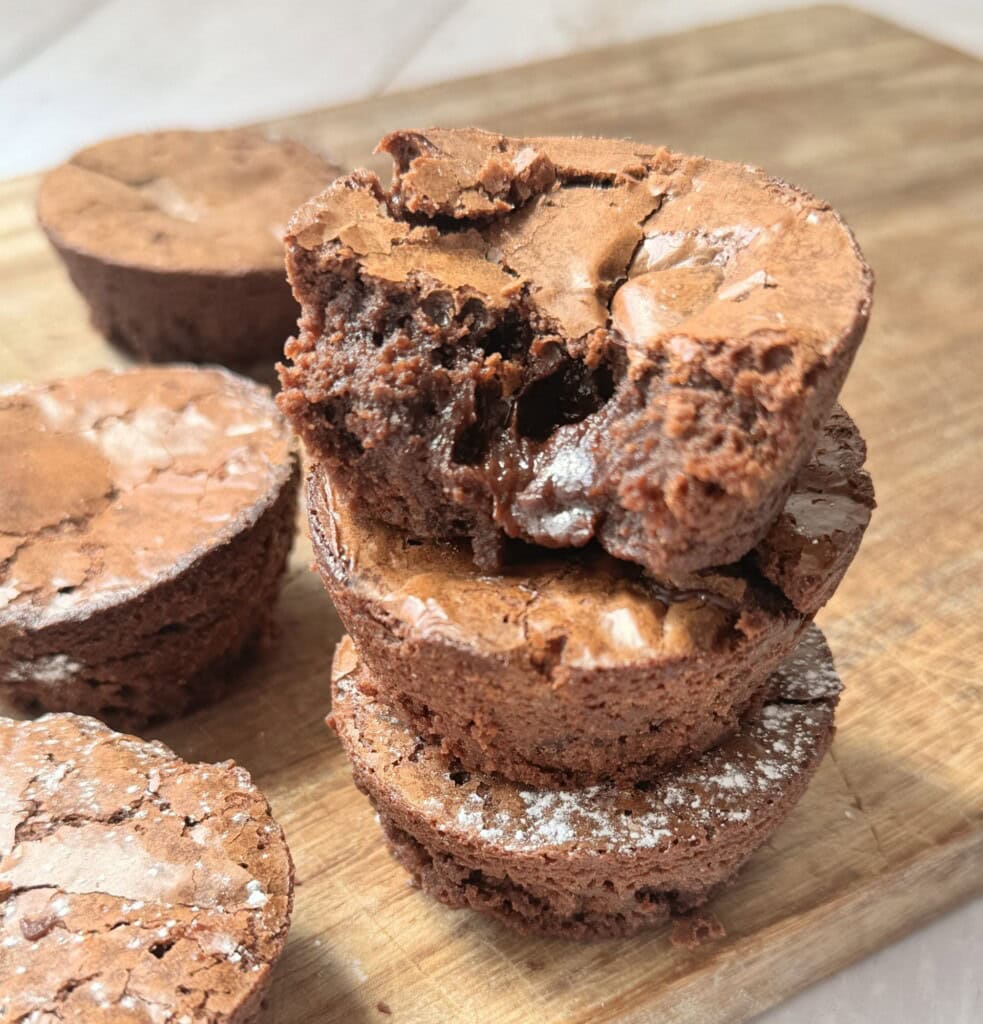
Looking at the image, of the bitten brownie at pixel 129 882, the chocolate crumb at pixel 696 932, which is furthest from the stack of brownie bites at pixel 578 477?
the bitten brownie at pixel 129 882

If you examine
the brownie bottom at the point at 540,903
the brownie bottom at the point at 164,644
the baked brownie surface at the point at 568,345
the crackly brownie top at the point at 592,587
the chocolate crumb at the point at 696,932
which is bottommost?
the chocolate crumb at the point at 696,932

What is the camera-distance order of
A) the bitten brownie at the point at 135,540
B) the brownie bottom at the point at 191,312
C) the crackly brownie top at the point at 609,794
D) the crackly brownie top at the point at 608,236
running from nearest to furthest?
the crackly brownie top at the point at 608,236 < the crackly brownie top at the point at 609,794 < the bitten brownie at the point at 135,540 < the brownie bottom at the point at 191,312

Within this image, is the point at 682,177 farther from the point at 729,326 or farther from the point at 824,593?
the point at 824,593

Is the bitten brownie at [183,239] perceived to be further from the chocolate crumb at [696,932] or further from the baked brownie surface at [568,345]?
the chocolate crumb at [696,932]

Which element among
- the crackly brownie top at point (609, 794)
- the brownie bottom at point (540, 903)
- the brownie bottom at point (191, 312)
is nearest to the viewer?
the crackly brownie top at point (609, 794)

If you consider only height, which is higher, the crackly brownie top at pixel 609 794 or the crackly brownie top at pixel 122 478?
the crackly brownie top at pixel 122 478

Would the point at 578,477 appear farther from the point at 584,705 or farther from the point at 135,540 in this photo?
the point at 135,540

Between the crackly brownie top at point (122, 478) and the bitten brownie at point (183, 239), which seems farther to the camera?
the bitten brownie at point (183, 239)
